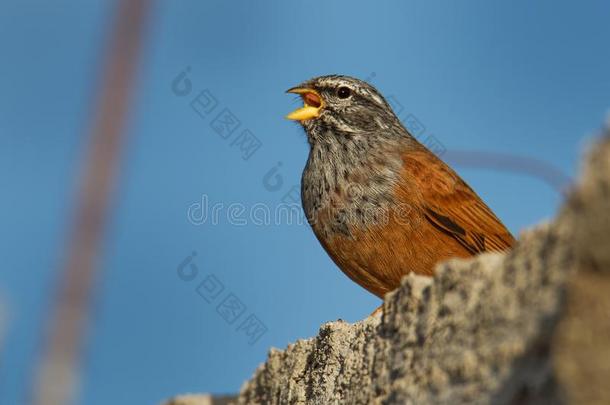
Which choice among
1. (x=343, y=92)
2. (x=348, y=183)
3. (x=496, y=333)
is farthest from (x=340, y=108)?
(x=496, y=333)

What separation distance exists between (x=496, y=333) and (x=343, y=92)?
4.89 metres

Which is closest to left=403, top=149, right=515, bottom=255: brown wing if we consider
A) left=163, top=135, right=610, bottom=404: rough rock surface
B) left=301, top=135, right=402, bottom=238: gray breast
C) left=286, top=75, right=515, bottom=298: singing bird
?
left=286, top=75, right=515, bottom=298: singing bird

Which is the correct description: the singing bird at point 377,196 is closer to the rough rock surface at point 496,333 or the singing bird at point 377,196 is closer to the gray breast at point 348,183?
the gray breast at point 348,183

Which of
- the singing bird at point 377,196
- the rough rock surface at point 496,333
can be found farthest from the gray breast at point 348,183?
the rough rock surface at point 496,333

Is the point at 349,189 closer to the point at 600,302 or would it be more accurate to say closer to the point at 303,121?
the point at 303,121

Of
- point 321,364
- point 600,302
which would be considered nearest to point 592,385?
point 600,302

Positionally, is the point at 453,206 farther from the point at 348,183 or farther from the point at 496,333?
the point at 496,333

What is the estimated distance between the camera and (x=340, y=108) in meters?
6.58

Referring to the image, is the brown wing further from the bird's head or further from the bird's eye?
the bird's eye

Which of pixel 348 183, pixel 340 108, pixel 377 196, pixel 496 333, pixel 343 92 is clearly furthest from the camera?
pixel 343 92

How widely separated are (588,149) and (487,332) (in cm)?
78

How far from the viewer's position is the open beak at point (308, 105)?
6422 millimetres

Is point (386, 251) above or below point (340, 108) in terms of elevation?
below

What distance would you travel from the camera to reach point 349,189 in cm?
563
